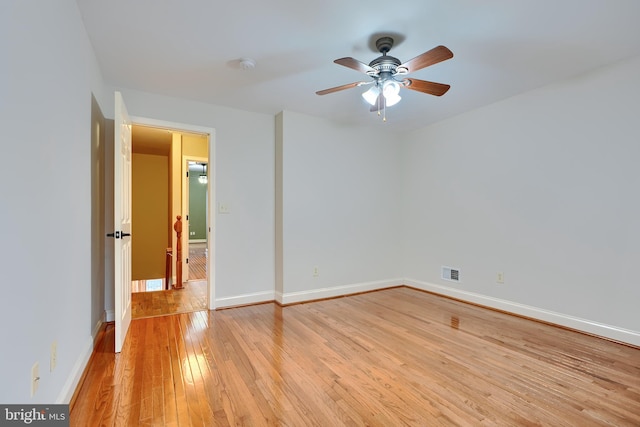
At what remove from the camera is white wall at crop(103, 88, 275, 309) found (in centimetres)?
355

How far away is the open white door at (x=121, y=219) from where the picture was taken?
2479 mm

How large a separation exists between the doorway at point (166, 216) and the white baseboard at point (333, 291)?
899mm

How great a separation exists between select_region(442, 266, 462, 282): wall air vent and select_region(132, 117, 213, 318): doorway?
299 centimetres

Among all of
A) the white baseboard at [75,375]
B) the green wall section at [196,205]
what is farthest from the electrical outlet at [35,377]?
the green wall section at [196,205]

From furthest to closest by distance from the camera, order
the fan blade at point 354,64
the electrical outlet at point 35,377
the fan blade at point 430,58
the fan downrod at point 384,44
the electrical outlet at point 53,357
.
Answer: the fan downrod at point 384,44
the fan blade at point 354,64
the fan blade at point 430,58
the electrical outlet at point 53,357
the electrical outlet at point 35,377

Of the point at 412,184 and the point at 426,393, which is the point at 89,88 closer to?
the point at 426,393

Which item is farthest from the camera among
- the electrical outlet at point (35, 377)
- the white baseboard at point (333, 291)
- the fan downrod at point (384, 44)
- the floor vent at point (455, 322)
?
the white baseboard at point (333, 291)

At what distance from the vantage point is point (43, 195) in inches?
56.1

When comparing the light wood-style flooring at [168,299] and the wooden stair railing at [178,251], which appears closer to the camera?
the light wood-style flooring at [168,299]

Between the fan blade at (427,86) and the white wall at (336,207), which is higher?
the fan blade at (427,86)

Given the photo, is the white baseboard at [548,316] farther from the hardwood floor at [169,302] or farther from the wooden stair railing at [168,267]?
the wooden stair railing at [168,267]

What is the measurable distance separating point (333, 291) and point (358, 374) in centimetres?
200

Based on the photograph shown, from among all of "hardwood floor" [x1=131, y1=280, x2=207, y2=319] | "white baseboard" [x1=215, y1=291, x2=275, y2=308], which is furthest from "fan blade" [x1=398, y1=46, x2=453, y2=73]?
"hardwood floor" [x1=131, y1=280, x2=207, y2=319]

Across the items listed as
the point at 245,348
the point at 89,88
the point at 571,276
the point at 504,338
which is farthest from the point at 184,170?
the point at 571,276
